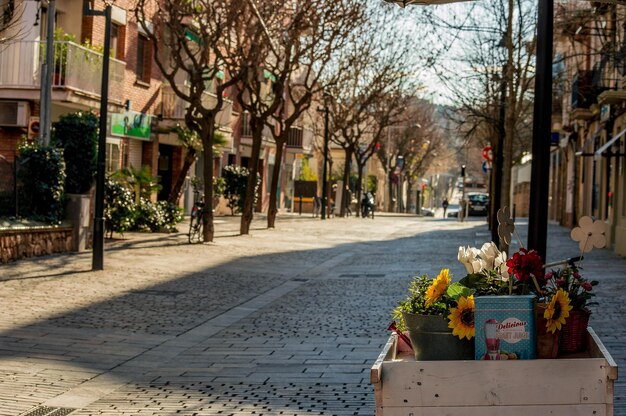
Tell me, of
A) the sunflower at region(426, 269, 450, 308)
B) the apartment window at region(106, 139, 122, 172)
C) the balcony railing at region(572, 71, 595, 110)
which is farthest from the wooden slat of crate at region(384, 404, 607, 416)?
the balcony railing at region(572, 71, 595, 110)

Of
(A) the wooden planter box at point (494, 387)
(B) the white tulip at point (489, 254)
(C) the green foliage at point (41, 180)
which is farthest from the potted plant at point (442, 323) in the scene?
(C) the green foliage at point (41, 180)

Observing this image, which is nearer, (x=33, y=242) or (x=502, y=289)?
(x=502, y=289)

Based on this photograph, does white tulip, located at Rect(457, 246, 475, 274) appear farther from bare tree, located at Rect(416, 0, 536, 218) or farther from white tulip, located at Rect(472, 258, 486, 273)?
bare tree, located at Rect(416, 0, 536, 218)

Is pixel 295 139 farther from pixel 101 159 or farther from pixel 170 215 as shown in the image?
pixel 101 159

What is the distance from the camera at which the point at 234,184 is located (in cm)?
4472

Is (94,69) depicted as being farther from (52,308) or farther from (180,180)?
(52,308)

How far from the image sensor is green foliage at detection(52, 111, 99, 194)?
20906mm

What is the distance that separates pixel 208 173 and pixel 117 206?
2580 mm

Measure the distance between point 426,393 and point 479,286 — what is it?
547mm

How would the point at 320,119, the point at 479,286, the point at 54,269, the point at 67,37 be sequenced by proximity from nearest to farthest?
the point at 479,286 < the point at 54,269 < the point at 67,37 < the point at 320,119

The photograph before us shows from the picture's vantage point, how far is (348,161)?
58188 mm

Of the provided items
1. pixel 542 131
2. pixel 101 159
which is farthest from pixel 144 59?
pixel 542 131

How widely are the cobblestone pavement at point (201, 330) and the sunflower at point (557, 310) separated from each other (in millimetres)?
3189

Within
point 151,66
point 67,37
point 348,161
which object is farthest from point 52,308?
point 348,161
